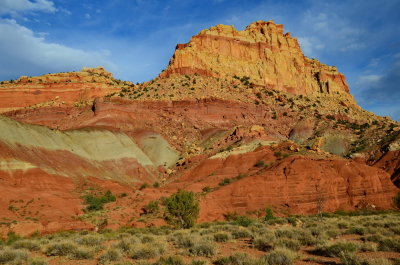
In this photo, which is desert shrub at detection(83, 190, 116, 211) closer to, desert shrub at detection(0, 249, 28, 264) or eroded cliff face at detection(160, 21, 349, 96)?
desert shrub at detection(0, 249, 28, 264)

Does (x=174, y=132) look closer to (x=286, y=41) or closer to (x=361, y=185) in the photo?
(x=361, y=185)

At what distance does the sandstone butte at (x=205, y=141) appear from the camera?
4266 centimetres

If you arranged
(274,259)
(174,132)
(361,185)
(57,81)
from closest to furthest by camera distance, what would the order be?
(274,259)
(361,185)
(174,132)
(57,81)

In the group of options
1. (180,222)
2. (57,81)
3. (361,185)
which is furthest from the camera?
(57,81)

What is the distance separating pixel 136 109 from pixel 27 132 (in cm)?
2619

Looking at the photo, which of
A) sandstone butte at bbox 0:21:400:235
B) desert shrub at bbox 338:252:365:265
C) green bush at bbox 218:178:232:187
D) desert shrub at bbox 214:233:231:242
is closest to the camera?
desert shrub at bbox 338:252:365:265

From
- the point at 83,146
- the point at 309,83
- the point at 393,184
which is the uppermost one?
the point at 309,83

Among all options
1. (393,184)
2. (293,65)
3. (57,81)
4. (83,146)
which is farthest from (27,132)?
(293,65)

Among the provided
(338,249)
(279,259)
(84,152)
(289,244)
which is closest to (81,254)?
(279,259)

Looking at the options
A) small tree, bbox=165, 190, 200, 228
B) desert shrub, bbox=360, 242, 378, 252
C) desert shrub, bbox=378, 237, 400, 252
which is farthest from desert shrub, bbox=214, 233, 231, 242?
small tree, bbox=165, 190, 200, 228

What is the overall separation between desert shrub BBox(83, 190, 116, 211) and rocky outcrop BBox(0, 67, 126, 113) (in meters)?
56.0

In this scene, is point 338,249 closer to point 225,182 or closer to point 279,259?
point 279,259

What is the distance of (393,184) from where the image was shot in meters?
47.4

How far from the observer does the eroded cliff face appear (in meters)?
92.2
